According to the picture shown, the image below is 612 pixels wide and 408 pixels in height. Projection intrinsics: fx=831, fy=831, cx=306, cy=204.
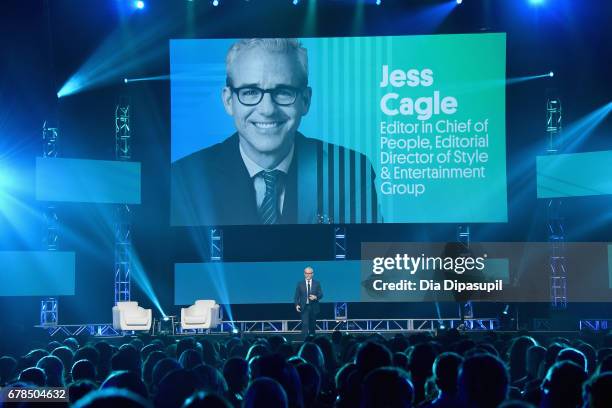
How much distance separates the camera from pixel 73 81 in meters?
17.5

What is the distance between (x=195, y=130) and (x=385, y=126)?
3.88 meters

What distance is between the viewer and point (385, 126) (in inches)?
660

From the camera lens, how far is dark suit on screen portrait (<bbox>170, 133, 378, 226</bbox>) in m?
16.8

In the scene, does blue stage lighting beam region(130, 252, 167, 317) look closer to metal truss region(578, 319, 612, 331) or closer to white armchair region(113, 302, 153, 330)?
white armchair region(113, 302, 153, 330)

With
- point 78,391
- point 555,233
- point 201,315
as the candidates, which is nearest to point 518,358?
point 78,391

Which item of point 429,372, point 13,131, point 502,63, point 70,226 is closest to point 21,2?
point 13,131

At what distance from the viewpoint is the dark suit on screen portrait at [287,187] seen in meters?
16.8

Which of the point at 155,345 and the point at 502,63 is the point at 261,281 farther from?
the point at 155,345

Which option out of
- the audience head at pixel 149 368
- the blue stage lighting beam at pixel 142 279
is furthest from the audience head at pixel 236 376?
the blue stage lighting beam at pixel 142 279

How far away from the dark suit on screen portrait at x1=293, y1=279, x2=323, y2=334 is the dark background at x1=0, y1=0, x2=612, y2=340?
1.63 m

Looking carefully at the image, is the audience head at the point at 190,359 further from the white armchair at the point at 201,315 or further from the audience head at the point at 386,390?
the white armchair at the point at 201,315

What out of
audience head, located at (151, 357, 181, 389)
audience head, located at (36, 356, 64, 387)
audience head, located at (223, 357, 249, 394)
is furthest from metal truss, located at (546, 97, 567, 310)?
audience head, located at (151, 357, 181, 389)

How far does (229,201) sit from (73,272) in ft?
11.2

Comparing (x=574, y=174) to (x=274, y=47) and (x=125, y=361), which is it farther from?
(x=125, y=361)
